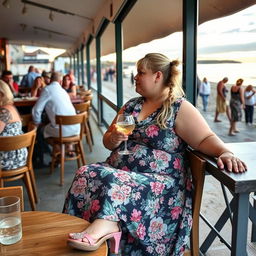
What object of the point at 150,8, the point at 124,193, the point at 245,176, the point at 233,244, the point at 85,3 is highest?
the point at 85,3

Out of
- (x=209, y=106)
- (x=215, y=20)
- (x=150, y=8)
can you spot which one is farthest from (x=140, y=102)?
(x=150, y=8)

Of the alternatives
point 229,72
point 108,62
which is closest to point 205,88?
point 229,72

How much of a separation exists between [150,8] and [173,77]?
2406 mm

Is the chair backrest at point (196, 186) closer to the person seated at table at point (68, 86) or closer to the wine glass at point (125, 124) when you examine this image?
the wine glass at point (125, 124)

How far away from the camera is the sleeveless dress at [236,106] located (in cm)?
269

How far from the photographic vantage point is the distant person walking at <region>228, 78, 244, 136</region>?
2.48m

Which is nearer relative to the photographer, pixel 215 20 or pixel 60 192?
pixel 215 20

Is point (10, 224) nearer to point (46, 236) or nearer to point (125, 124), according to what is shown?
point (46, 236)

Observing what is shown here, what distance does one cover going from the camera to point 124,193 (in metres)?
1.67

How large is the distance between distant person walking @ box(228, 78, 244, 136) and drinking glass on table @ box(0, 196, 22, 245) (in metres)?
1.77

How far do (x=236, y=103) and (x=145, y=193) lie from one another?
1.62 m

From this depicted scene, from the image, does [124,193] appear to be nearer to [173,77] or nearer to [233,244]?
[233,244]

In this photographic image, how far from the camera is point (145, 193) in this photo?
1.73 metres

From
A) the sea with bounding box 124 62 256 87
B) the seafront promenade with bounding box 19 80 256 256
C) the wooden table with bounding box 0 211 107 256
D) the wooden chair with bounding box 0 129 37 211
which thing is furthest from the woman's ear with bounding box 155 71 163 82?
the wooden chair with bounding box 0 129 37 211
